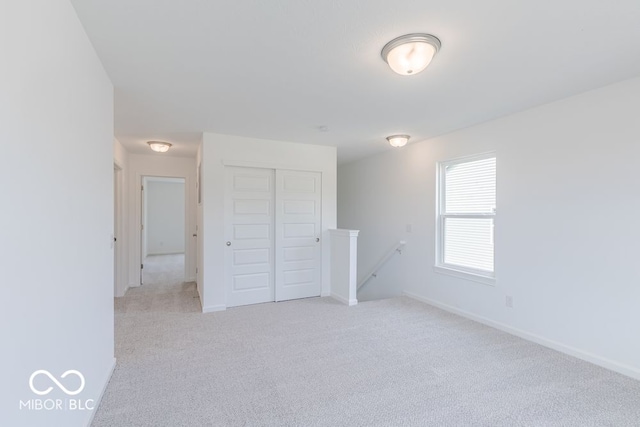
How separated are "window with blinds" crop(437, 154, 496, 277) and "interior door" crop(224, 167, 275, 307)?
2379 mm

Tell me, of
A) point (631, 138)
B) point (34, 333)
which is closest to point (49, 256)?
point (34, 333)

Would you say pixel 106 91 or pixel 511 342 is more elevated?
pixel 106 91

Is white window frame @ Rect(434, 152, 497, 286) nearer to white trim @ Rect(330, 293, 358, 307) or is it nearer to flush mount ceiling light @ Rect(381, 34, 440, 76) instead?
white trim @ Rect(330, 293, 358, 307)

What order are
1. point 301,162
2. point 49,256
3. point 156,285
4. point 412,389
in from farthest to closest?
1. point 156,285
2. point 301,162
3. point 412,389
4. point 49,256

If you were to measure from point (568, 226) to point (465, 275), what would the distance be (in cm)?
128

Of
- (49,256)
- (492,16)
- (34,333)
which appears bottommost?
(34,333)

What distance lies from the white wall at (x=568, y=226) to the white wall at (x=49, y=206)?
3711 millimetres

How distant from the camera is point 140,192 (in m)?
5.45

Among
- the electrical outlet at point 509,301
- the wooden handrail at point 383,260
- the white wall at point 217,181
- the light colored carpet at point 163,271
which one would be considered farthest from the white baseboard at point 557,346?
Result: the light colored carpet at point 163,271

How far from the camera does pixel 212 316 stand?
3.87m

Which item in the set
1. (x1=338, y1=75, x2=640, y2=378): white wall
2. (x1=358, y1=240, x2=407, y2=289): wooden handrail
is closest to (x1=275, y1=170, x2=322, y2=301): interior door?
(x1=358, y1=240, x2=407, y2=289): wooden handrail

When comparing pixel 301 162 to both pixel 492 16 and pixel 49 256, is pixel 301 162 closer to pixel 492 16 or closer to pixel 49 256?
pixel 492 16

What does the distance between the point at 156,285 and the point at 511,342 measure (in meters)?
5.39

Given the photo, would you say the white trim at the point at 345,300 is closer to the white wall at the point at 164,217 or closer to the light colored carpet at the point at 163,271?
the light colored carpet at the point at 163,271
